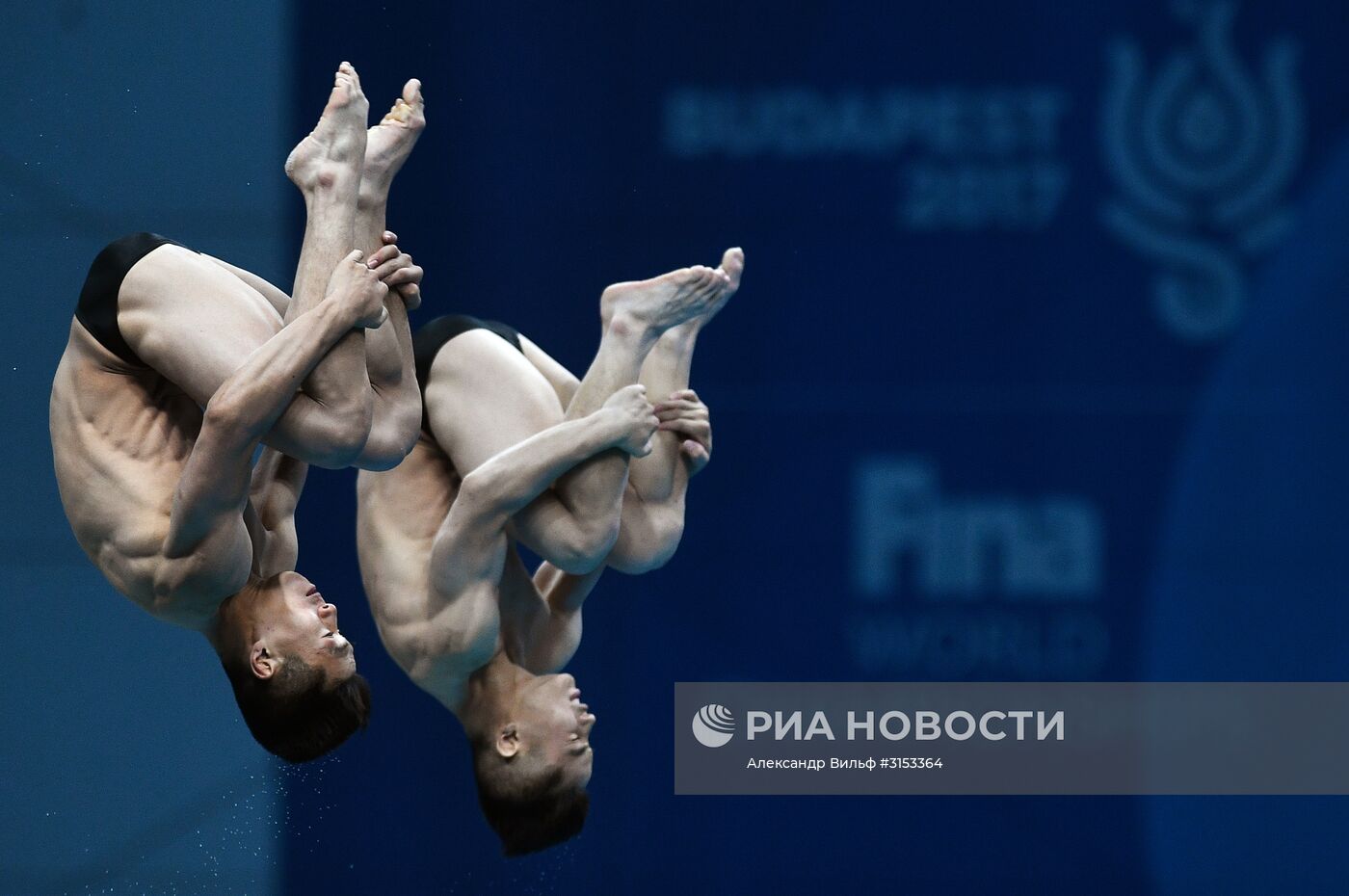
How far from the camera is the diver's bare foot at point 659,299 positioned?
4.59m

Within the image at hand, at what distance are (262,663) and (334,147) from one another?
1196 millimetres

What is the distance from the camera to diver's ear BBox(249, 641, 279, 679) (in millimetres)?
4422

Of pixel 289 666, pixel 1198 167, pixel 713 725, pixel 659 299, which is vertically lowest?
pixel 713 725

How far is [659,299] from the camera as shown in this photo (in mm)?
4590

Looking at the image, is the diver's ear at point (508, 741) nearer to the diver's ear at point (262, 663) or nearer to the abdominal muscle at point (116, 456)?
the diver's ear at point (262, 663)

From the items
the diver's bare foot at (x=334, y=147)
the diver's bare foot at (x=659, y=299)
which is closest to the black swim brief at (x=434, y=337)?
the diver's bare foot at (x=659, y=299)

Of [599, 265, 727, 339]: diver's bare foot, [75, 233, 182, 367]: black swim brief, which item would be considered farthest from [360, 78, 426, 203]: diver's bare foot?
[599, 265, 727, 339]: diver's bare foot

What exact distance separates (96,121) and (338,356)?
2.90 metres

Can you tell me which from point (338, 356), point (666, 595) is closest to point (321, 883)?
point (666, 595)

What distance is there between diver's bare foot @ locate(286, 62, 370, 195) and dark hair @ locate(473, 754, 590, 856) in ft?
5.23

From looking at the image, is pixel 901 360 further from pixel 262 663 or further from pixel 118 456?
pixel 118 456

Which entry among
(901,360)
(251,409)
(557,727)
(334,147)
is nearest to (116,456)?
(251,409)

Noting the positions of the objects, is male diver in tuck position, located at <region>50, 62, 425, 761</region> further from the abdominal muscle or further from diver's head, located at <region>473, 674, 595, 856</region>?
diver's head, located at <region>473, 674, 595, 856</region>

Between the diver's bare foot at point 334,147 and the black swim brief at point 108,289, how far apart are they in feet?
1.31
